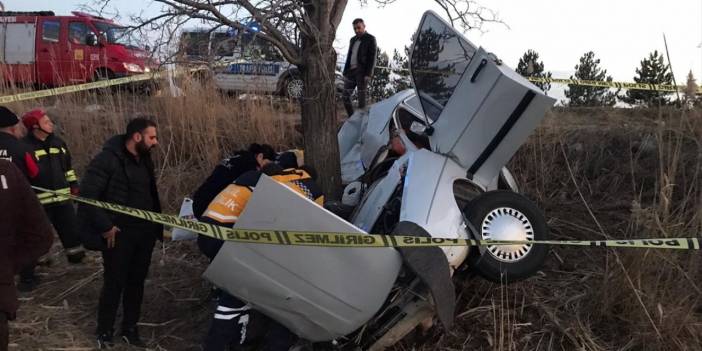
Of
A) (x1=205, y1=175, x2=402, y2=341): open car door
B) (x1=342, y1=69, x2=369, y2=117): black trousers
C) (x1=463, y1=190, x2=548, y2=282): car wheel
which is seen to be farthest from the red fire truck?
(x1=463, y1=190, x2=548, y2=282): car wheel

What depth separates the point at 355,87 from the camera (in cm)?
866

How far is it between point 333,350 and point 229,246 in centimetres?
108

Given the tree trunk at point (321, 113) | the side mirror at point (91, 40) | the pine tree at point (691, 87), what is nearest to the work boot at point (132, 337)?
the tree trunk at point (321, 113)

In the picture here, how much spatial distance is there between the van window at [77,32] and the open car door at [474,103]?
11.5 meters

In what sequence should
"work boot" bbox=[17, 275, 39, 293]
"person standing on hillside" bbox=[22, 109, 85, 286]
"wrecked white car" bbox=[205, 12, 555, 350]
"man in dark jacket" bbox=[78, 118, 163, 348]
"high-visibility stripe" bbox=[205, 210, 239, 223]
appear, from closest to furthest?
"wrecked white car" bbox=[205, 12, 555, 350], "high-visibility stripe" bbox=[205, 210, 239, 223], "man in dark jacket" bbox=[78, 118, 163, 348], "work boot" bbox=[17, 275, 39, 293], "person standing on hillside" bbox=[22, 109, 85, 286]

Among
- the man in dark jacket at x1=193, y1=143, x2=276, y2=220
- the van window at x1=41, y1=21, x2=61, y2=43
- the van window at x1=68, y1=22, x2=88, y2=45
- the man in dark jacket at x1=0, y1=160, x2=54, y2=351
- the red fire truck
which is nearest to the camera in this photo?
the man in dark jacket at x1=0, y1=160, x2=54, y2=351

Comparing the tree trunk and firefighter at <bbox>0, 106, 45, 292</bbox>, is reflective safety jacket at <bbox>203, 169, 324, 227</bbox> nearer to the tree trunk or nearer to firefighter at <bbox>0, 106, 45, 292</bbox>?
the tree trunk

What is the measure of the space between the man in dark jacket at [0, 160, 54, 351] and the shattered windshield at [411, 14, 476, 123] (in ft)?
8.77

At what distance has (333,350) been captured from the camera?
3.67m

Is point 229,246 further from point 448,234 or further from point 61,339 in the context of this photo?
point 61,339

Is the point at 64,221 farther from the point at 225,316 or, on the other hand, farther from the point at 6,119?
the point at 225,316

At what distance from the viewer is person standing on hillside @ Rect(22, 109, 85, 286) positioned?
5.09 meters

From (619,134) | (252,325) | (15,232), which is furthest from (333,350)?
(619,134)

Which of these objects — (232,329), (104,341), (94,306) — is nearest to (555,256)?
(232,329)
